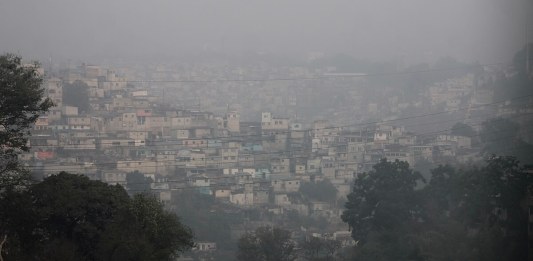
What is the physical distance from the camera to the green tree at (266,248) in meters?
12.2

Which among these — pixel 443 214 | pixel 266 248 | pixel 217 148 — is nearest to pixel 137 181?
pixel 217 148

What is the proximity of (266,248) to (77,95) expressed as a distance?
1146 cm

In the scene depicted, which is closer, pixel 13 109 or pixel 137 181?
pixel 13 109

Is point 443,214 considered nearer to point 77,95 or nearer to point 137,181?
point 137,181

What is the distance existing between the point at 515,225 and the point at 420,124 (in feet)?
47.7

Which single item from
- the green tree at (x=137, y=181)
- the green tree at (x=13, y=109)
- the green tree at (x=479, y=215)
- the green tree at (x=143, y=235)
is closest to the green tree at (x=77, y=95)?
the green tree at (x=137, y=181)

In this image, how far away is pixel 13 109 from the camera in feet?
25.9

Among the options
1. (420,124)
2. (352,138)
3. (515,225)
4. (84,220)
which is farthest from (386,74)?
(84,220)

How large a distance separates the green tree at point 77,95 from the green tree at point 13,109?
1390 centimetres

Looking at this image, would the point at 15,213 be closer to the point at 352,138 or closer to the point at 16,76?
the point at 16,76

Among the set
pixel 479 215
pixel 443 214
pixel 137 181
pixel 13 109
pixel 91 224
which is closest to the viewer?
pixel 13 109

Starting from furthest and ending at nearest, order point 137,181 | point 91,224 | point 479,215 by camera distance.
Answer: point 137,181
point 479,215
point 91,224

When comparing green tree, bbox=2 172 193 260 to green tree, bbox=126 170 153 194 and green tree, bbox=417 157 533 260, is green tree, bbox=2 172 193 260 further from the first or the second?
green tree, bbox=126 170 153 194

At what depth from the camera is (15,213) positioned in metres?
7.65
